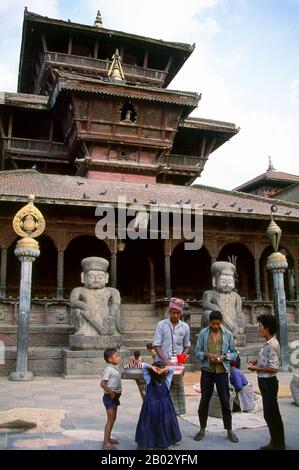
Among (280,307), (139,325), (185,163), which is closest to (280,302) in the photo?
(280,307)

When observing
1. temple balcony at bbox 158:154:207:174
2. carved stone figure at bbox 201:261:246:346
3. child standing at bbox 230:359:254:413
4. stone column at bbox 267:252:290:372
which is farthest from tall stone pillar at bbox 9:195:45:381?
temple balcony at bbox 158:154:207:174

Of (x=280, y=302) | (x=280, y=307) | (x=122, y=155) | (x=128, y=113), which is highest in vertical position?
(x=128, y=113)

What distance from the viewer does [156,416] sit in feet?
14.7

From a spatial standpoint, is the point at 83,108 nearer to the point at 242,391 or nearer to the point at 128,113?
the point at 128,113

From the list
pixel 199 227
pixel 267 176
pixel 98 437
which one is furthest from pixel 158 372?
pixel 267 176

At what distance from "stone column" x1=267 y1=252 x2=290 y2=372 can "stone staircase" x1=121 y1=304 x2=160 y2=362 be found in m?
3.44

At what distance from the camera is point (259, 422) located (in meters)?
5.88

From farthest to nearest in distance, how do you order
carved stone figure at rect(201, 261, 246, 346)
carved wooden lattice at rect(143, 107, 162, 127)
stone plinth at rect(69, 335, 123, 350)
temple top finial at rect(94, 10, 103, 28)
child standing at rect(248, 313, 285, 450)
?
temple top finial at rect(94, 10, 103, 28) → carved wooden lattice at rect(143, 107, 162, 127) → carved stone figure at rect(201, 261, 246, 346) → stone plinth at rect(69, 335, 123, 350) → child standing at rect(248, 313, 285, 450)

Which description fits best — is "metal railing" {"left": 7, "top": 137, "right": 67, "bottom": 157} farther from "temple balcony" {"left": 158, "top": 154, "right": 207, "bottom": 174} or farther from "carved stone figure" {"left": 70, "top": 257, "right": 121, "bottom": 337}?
"carved stone figure" {"left": 70, "top": 257, "right": 121, "bottom": 337}

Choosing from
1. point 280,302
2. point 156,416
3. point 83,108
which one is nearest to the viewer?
point 156,416

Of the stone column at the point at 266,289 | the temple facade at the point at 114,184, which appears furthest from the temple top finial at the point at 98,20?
the stone column at the point at 266,289

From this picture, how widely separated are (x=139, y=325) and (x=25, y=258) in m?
5.23

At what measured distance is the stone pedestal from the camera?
10.0 meters
